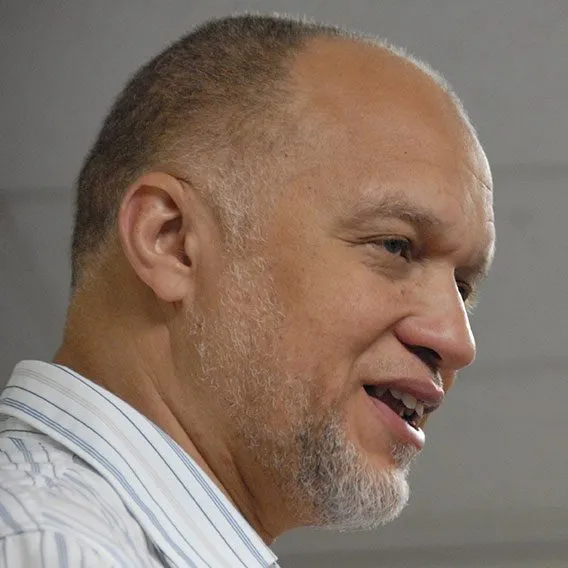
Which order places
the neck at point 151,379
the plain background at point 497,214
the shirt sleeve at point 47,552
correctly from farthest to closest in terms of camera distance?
the plain background at point 497,214 < the neck at point 151,379 < the shirt sleeve at point 47,552

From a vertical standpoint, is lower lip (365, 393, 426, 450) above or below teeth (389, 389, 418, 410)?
below

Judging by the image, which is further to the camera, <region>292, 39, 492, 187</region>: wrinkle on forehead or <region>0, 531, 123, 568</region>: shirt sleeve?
<region>292, 39, 492, 187</region>: wrinkle on forehead

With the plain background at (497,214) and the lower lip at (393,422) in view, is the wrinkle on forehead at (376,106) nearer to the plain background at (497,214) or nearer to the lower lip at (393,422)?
the lower lip at (393,422)

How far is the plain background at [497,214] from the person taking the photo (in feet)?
8.19

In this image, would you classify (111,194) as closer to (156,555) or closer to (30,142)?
(156,555)

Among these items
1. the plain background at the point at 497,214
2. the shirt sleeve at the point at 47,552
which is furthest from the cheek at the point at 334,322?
the plain background at the point at 497,214

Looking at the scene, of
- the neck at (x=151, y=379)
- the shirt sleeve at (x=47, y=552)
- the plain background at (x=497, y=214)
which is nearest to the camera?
the shirt sleeve at (x=47, y=552)

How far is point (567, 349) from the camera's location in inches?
111

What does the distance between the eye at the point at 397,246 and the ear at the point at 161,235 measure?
0.63ft


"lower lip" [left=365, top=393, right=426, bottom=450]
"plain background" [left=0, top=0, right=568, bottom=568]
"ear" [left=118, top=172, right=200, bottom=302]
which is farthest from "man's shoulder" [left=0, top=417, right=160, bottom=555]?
"plain background" [left=0, top=0, right=568, bottom=568]

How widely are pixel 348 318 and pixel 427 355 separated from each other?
0.10 meters

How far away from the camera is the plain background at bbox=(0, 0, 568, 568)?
2.50 metres

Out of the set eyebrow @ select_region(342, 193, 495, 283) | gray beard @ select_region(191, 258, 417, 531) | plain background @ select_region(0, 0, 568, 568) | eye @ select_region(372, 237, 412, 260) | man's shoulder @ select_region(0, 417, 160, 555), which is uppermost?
plain background @ select_region(0, 0, 568, 568)

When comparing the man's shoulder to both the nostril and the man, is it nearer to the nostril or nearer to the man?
the man
